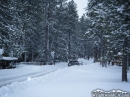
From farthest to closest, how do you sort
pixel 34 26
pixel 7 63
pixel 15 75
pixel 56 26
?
pixel 56 26 → pixel 34 26 → pixel 7 63 → pixel 15 75

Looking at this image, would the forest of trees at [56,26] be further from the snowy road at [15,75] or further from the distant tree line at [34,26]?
the snowy road at [15,75]

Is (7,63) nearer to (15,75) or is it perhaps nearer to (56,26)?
(15,75)

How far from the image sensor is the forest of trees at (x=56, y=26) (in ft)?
42.8

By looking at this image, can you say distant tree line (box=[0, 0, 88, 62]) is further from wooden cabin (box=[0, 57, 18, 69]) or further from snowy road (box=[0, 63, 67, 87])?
snowy road (box=[0, 63, 67, 87])

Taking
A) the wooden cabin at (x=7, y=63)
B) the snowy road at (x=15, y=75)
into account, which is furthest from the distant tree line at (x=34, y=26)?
the snowy road at (x=15, y=75)

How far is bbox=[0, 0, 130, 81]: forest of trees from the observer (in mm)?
13055

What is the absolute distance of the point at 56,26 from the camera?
38.8m

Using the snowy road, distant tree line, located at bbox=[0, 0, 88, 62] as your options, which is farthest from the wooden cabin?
the snowy road

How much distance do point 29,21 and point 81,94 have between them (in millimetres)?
24698

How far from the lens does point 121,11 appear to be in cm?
1217

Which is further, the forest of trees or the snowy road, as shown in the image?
the snowy road

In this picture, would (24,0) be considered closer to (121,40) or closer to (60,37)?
(60,37)

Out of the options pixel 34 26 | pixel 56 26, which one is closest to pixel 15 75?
pixel 34 26

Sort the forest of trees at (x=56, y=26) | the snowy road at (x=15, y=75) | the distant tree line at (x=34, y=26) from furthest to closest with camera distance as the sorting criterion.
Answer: the distant tree line at (x=34, y=26) < the snowy road at (x=15, y=75) < the forest of trees at (x=56, y=26)
